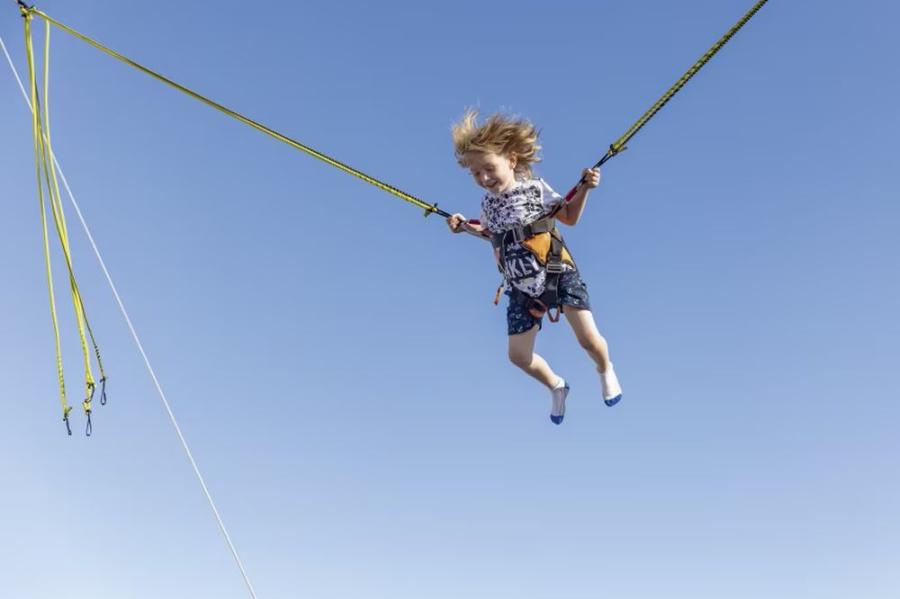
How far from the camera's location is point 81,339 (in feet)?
25.6

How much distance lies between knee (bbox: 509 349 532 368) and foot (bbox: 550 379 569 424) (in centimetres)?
46

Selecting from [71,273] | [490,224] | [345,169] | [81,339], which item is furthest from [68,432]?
[490,224]

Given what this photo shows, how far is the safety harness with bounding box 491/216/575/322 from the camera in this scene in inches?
288

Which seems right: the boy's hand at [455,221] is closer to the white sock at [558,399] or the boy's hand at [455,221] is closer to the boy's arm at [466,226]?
the boy's arm at [466,226]

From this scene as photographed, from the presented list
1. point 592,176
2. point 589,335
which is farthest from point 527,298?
point 592,176

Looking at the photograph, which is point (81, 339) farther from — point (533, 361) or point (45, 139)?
point (533, 361)

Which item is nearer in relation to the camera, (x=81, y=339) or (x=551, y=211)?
(x=551, y=211)

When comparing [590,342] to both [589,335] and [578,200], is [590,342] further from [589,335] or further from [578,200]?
[578,200]

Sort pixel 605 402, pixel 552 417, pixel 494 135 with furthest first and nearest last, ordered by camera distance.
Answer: pixel 552 417 → pixel 605 402 → pixel 494 135

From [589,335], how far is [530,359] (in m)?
0.69

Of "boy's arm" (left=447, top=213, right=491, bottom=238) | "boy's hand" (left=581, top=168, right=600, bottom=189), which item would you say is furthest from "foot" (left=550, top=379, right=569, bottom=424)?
"boy's hand" (left=581, top=168, right=600, bottom=189)

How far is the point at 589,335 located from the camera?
7.54 meters

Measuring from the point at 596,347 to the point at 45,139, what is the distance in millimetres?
5081

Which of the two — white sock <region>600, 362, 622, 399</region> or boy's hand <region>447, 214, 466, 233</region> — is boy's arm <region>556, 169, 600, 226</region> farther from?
white sock <region>600, 362, 622, 399</region>
